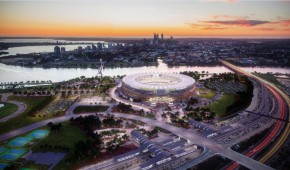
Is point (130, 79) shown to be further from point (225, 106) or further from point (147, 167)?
point (147, 167)

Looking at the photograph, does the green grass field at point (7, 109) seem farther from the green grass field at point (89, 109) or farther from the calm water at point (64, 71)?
the calm water at point (64, 71)

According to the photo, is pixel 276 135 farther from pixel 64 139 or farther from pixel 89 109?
pixel 89 109

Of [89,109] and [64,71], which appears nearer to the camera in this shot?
[89,109]

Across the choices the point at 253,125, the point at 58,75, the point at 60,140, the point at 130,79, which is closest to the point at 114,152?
the point at 60,140

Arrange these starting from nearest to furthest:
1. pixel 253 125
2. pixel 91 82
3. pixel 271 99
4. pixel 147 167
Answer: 1. pixel 147 167
2. pixel 253 125
3. pixel 271 99
4. pixel 91 82

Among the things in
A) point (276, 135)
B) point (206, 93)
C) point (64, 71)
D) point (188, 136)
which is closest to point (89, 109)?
point (188, 136)

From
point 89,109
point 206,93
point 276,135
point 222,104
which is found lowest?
point 276,135
